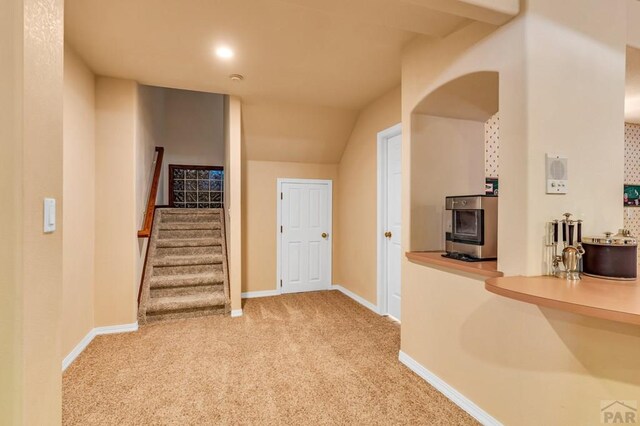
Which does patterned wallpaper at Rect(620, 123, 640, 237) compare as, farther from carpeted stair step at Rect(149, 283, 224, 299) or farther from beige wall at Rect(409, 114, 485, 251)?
carpeted stair step at Rect(149, 283, 224, 299)

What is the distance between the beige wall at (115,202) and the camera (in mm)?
A: 3135

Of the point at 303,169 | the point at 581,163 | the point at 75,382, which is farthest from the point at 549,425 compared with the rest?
the point at 303,169

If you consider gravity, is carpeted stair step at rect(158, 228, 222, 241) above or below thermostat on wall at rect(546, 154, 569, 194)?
below

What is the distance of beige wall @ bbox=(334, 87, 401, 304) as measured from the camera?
3.75 meters

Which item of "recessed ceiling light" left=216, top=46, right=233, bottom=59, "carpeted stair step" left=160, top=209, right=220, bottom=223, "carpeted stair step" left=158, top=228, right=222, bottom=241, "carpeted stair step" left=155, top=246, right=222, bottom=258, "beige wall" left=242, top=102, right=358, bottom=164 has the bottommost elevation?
"carpeted stair step" left=155, top=246, right=222, bottom=258

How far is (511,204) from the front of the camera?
1.70 meters

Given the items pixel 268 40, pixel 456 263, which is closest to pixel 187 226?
pixel 268 40

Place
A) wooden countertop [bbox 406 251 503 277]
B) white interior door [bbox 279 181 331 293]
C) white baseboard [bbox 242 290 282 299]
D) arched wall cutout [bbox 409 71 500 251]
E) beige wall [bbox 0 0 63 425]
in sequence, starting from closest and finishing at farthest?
beige wall [bbox 0 0 63 425]
wooden countertop [bbox 406 251 503 277]
arched wall cutout [bbox 409 71 500 251]
white baseboard [bbox 242 290 282 299]
white interior door [bbox 279 181 331 293]

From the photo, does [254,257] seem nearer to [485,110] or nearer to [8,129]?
[485,110]

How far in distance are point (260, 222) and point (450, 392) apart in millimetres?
3242

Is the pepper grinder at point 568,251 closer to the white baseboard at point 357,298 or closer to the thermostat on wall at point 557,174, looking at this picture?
the thermostat on wall at point 557,174

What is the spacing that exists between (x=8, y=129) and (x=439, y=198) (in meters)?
2.55

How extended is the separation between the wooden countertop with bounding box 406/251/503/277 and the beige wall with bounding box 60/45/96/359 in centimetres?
280

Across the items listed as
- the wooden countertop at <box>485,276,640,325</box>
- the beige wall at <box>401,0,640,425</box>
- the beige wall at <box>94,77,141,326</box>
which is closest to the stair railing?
the beige wall at <box>94,77,141,326</box>
